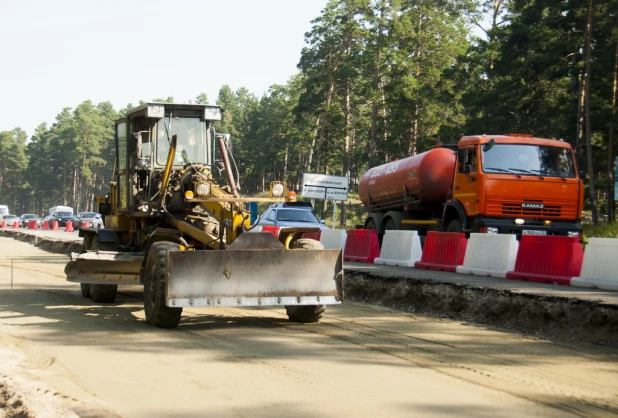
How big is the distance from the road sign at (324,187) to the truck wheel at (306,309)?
22.4 meters

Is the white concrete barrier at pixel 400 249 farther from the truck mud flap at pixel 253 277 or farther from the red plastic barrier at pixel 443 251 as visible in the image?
the truck mud flap at pixel 253 277

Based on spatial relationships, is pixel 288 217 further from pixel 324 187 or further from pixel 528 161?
pixel 528 161

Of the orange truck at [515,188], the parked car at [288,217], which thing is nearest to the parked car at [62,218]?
the parked car at [288,217]

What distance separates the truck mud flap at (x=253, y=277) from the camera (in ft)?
33.4

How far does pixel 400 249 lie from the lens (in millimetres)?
20375

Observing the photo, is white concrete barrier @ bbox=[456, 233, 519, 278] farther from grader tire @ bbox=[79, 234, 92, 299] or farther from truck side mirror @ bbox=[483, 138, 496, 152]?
grader tire @ bbox=[79, 234, 92, 299]

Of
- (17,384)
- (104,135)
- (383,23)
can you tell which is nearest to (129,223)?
(17,384)

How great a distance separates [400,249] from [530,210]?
328cm

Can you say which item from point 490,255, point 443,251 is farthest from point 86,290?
point 443,251

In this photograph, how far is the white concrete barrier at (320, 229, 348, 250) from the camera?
24.0m

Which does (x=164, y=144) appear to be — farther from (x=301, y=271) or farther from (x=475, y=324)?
(x=475, y=324)

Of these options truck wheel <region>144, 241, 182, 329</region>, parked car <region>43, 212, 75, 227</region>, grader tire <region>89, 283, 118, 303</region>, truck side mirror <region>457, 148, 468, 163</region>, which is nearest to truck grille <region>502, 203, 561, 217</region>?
truck side mirror <region>457, 148, 468, 163</region>

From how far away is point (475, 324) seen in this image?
11.8m

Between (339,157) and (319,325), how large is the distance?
7720 cm
